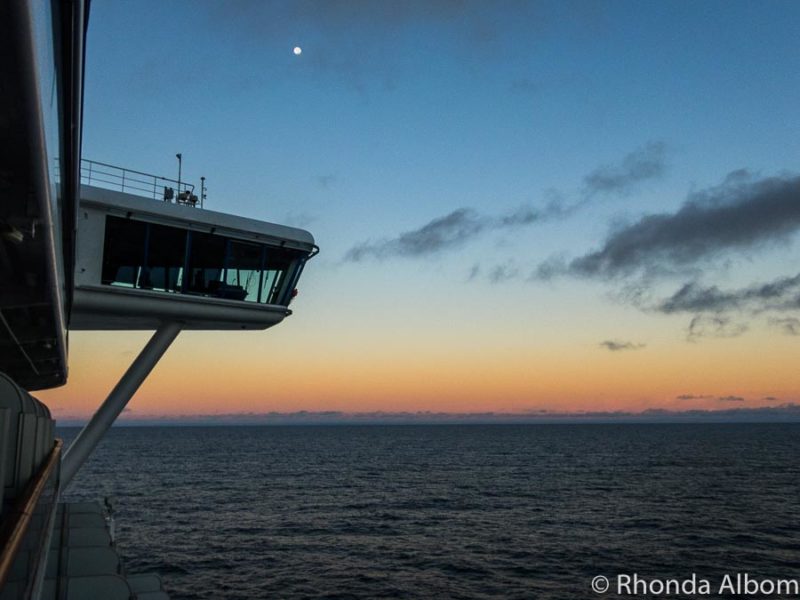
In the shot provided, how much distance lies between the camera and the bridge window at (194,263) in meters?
20.4

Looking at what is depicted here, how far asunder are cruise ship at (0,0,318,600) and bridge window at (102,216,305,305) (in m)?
0.04

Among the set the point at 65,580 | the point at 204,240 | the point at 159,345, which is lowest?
the point at 65,580

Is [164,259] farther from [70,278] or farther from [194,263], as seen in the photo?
[70,278]

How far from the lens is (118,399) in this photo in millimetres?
23031

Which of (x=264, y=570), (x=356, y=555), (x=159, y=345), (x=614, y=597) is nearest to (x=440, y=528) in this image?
(x=356, y=555)

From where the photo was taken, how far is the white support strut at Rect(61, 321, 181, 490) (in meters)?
22.5

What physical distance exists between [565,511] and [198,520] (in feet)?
114

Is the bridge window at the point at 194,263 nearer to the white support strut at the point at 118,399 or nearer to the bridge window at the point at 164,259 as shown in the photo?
the bridge window at the point at 164,259

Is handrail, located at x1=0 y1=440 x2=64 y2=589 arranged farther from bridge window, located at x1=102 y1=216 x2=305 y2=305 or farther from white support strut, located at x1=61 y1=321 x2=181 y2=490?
white support strut, located at x1=61 y1=321 x2=181 y2=490

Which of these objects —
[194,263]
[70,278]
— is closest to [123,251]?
[194,263]

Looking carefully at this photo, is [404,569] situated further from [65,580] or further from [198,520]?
[65,580]

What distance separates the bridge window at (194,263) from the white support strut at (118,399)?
6.77 ft

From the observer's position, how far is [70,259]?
13.3 m

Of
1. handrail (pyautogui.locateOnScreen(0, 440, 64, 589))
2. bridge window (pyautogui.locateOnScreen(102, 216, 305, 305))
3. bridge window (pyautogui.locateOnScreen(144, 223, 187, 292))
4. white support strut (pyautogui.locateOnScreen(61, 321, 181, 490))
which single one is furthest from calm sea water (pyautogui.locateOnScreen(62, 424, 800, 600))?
handrail (pyautogui.locateOnScreen(0, 440, 64, 589))
